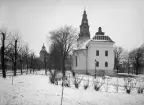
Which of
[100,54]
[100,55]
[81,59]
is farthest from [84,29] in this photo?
[100,55]

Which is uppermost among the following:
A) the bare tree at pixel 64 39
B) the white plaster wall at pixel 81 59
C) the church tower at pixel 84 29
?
the church tower at pixel 84 29

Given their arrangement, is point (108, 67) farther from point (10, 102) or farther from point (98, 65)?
point (10, 102)

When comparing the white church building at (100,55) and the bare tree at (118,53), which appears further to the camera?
the bare tree at (118,53)

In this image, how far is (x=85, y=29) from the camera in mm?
45531

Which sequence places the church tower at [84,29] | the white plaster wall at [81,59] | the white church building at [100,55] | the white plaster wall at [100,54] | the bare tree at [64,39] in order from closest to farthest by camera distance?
the bare tree at [64,39]
the white church building at [100,55]
the white plaster wall at [100,54]
the white plaster wall at [81,59]
the church tower at [84,29]

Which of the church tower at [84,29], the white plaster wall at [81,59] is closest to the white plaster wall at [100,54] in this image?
the white plaster wall at [81,59]

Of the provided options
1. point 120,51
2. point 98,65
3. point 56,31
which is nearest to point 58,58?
point 56,31

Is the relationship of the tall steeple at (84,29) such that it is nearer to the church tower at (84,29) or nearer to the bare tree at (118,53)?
the church tower at (84,29)

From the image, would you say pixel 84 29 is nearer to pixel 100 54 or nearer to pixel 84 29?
pixel 84 29

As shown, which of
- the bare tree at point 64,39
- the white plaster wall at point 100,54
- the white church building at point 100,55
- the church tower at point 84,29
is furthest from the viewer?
the church tower at point 84,29

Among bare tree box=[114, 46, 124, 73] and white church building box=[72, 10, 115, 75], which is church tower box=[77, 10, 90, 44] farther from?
bare tree box=[114, 46, 124, 73]

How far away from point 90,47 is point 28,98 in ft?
98.9

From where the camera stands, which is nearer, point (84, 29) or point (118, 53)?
point (84, 29)

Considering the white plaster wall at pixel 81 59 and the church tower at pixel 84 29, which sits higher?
the church tower at pixel 84 29
